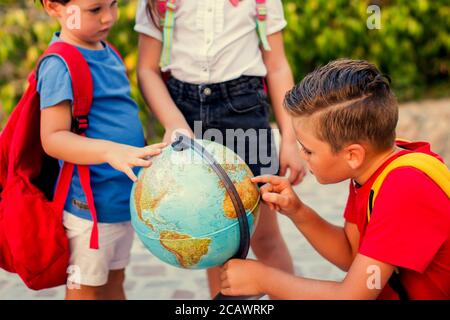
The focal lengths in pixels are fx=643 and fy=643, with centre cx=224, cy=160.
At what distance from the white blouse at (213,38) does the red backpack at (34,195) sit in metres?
0.44

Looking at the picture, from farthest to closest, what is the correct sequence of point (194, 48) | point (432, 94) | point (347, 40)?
point (432, 94), point (347, 40), point (194, 48)

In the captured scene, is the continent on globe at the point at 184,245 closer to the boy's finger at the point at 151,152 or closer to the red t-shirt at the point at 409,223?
the boy's finger at the point at 151,152

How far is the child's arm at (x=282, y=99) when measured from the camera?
2.78 m

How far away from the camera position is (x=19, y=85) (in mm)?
6270

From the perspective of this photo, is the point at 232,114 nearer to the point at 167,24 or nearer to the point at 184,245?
the point at 167,24

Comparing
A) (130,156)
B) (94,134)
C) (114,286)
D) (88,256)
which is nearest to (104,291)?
(114,286)

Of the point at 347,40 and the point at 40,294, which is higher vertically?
the point at 347,40

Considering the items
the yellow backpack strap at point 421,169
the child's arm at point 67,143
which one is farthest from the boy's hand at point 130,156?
the yellow backpack strap at point 421,169

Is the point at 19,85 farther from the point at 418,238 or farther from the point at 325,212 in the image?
the point at 418,238

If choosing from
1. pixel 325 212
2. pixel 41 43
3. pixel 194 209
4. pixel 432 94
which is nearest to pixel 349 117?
pixel 194 209

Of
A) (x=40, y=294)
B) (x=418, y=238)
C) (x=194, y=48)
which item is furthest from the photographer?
(x=40, y=294)

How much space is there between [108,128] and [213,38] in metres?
0.58

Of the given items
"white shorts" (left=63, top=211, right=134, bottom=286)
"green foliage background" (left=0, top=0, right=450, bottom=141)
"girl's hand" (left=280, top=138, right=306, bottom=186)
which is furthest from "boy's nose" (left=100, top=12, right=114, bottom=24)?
"green foliage background" (left=0, top=0, right=450, bottom=141)

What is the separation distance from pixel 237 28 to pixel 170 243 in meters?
1.01
